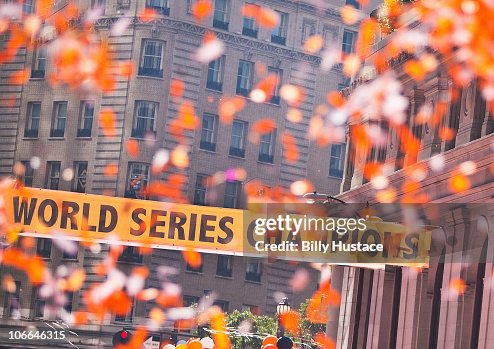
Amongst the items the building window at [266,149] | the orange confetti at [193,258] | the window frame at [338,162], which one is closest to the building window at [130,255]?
the orange confetti at [193,258]

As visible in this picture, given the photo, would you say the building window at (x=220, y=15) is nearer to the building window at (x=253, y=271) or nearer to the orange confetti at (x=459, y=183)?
the building window at (x=253, y=271)

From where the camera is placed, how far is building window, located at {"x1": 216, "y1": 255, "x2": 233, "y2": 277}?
71.9m

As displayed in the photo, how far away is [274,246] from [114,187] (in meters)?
38.5

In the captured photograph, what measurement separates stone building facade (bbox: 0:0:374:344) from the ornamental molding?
0.17 feet

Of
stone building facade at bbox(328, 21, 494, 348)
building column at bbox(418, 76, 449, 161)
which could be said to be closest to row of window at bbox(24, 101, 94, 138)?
stone building facade at bbox(328, 21, 494, 348)

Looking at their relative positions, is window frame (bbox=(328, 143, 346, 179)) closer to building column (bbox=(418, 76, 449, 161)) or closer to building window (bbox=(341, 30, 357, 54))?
building window (bbox=(341, 30, 357, 54))

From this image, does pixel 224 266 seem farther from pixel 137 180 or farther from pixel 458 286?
pixel 458 286

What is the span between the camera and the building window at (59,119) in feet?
242

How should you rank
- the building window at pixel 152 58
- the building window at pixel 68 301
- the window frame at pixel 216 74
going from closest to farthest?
the building window at pixel 68 301
the building window at pixel 152 58
the window frame at pixel 216 74

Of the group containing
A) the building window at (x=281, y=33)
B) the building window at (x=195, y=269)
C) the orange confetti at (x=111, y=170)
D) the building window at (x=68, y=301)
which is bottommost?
the building window at (x=68, y=301)

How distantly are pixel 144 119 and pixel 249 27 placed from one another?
25.8 feet

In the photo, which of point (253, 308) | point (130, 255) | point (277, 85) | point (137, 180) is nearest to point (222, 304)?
point (253, 308)

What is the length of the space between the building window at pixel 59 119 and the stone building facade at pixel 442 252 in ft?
119

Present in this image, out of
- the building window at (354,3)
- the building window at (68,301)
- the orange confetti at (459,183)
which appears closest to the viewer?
the orange confetti at (459,183)
